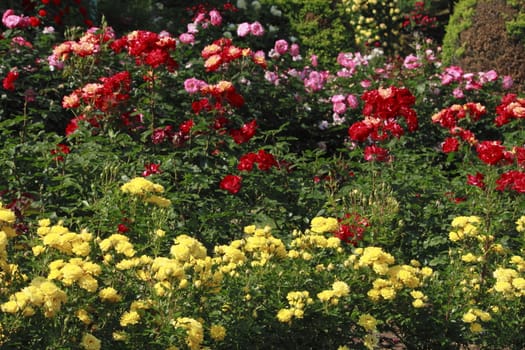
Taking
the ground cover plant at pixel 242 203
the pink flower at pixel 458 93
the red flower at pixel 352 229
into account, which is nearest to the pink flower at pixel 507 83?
the ground cover plant at pixel 242 203

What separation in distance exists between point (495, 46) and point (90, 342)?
240 inches

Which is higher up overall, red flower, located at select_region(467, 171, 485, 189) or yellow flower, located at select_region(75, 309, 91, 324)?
yellow flower, located at select_region(75, 309, 91, 324)

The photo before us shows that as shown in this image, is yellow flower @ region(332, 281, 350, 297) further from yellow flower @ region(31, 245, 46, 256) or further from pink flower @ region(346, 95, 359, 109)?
pink flower @ region(346, 95, 359, 109)

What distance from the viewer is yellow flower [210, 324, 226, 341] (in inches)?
120

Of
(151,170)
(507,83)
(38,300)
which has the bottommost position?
(507,83)

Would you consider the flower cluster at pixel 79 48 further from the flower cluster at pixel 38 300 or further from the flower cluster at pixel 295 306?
the flower cluster at pixel 38 300

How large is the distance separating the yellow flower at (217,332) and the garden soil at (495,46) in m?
5.59

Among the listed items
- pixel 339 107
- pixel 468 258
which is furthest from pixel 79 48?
pixel 468 258

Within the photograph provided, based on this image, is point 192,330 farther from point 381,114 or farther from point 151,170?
point 381,114

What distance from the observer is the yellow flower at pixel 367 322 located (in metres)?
3.27

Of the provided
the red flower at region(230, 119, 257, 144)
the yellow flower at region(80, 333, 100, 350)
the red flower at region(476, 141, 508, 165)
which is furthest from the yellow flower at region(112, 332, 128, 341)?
the red flower at region(476, 141, 508, 165)

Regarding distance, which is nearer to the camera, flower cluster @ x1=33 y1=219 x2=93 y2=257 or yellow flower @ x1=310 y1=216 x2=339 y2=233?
flower cluster @ x1=33 y1=219 x2=93 y2=257

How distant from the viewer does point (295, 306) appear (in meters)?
3.21

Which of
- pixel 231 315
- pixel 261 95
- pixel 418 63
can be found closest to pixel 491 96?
pixel 418 63
